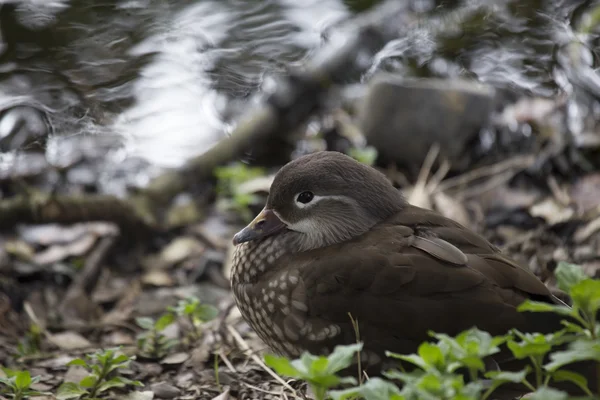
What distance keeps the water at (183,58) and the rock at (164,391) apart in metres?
2.14

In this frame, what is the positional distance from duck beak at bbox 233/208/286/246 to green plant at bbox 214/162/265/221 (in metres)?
1.45

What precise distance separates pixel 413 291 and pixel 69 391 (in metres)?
1.16

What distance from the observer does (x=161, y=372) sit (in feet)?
9.55

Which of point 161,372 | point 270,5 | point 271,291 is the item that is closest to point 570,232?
point 271,291

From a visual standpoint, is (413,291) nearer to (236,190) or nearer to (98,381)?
(98,381)

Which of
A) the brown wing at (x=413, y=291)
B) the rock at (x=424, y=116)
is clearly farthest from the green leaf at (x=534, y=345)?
the rock at (x=424, y=116)

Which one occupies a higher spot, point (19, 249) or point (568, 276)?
point (568, 276)

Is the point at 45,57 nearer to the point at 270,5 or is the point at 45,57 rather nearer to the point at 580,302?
the point at 270,5

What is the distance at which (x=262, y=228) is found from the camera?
2.69m

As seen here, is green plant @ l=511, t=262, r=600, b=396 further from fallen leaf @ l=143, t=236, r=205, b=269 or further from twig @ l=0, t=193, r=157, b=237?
twig @ l=0, t=193, r=157, b=237

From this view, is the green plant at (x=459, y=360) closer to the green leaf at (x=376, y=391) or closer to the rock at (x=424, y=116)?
the green leaf at (x=376, y=391)

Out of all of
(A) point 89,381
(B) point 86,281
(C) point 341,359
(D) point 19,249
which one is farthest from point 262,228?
(D) point 19,249

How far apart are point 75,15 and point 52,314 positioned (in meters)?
2.74

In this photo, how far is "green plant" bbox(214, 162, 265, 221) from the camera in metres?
4.20
